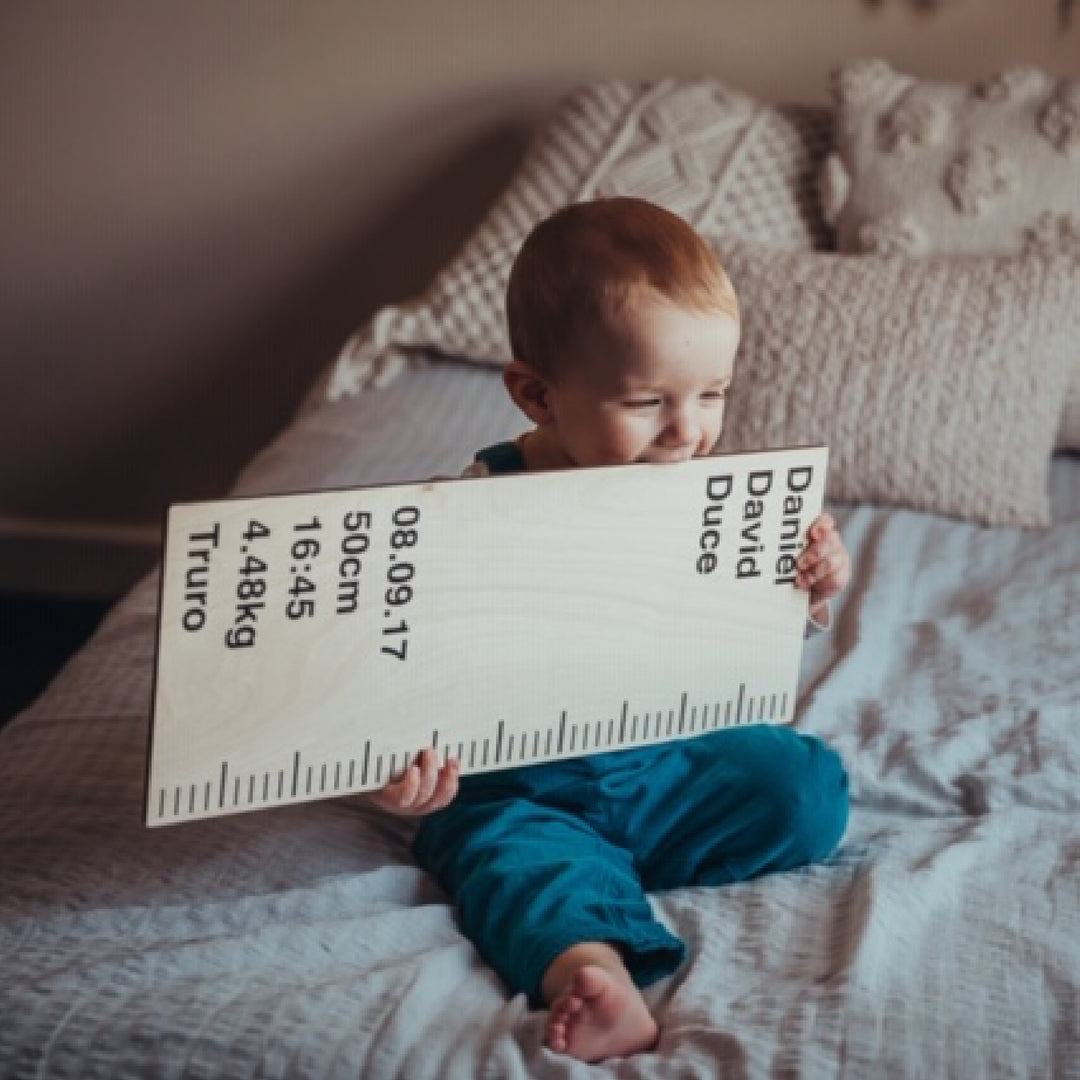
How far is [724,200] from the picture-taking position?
2.24 meters

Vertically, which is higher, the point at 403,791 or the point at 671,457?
the point at 671,457

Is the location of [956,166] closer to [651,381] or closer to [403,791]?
[651,381]

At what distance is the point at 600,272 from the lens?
127cm

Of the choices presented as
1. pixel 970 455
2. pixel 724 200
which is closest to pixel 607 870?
pixel 970 455

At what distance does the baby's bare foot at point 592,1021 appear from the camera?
3.53ft

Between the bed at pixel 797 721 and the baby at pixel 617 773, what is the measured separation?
35 millimetres

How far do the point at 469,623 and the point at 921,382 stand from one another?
3.05 feet

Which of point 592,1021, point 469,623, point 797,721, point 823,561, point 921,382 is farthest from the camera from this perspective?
point 921,382

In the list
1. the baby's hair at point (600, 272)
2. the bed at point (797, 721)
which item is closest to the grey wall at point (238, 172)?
the bed at point (797, 721)

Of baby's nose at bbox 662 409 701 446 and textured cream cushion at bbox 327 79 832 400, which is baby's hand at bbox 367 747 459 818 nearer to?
baby's nose at bbox 662 409 701 446

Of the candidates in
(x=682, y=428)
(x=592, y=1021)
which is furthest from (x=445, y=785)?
(x=682, y=428)

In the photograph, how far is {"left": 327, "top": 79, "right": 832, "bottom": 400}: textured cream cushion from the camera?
2232 mm

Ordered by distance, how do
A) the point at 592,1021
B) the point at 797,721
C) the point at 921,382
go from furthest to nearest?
the point at 921,382
the point at 797,721
the point at 592,1021

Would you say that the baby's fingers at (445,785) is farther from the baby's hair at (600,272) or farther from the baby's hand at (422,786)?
the baby's hair at (600,272)
